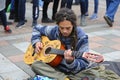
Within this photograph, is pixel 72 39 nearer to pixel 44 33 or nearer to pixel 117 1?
pixel 44 33

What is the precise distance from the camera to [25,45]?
4.72 meters

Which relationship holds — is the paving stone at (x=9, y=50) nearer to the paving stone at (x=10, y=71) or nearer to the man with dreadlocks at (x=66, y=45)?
the paving stone at (x=10, y=71)

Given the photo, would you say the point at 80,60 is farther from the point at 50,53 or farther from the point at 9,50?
the point at 9,50

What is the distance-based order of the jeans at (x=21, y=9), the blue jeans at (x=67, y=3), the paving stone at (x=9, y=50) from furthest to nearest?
the blue jeans at (x=67, y=3) < the jeans at (x=21, y=9) < the paving stone at (x=9, y=50)

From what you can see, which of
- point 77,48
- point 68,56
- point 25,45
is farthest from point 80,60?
point 25,45

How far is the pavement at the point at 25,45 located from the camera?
146 inches

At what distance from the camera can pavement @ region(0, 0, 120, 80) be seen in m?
3.71

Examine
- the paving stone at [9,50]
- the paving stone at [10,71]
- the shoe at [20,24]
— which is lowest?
the paving stone at [10,71]

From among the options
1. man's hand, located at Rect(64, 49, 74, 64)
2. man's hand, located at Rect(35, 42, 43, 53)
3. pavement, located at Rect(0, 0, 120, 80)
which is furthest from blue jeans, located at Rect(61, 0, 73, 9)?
man's hand, located at Rect(64, 49, 74, 64)

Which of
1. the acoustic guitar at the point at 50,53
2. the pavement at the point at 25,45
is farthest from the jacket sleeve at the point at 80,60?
the pavement at the point at 25,45

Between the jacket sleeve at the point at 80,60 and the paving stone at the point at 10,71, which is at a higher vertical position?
the jacket sleeve at the point at 80,60

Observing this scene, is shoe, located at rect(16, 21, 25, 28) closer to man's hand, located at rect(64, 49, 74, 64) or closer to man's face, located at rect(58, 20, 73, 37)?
man's face, located at rect(58, 20, 73, 37)

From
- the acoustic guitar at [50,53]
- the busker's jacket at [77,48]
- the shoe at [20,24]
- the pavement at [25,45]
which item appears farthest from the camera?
the shoe at [20,24]

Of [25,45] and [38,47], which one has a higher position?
[38,47]
